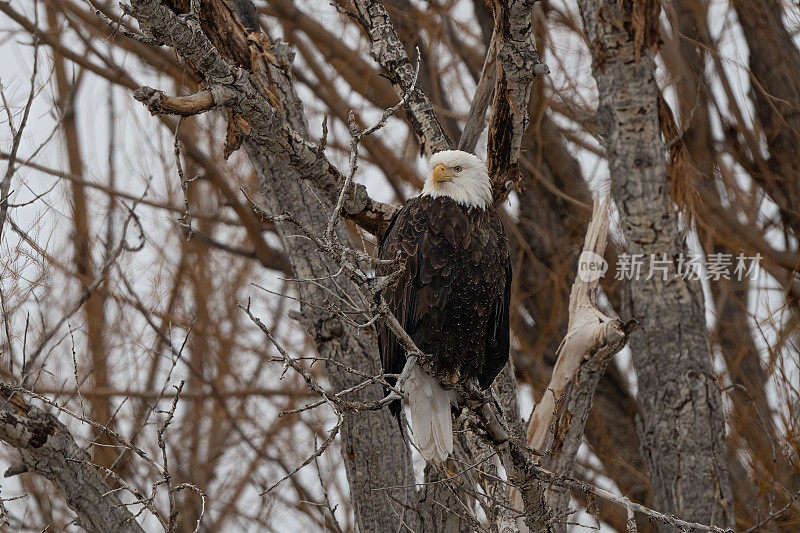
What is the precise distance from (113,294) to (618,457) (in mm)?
3491

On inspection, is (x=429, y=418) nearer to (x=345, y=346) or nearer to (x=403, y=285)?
(x=403, y=285)

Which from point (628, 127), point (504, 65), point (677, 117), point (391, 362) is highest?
point (677, 117)

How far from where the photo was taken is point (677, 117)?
671 centimetres

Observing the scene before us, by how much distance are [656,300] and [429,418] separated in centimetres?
272

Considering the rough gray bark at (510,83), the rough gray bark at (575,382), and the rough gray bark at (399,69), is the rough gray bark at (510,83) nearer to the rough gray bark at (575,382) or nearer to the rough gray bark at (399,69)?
the rough gray bark at (399,69)

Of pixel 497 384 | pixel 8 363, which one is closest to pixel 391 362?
pixel 497 384

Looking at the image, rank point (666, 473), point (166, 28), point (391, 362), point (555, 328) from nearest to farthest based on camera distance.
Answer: point (166, 28), point (391, 362), point (666, 473), point (555, 328)

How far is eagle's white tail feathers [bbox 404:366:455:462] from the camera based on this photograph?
3438mm

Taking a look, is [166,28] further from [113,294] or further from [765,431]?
[765,431]

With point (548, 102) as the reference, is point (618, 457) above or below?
below

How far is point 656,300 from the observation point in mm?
5730

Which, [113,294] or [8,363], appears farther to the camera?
[113,294]

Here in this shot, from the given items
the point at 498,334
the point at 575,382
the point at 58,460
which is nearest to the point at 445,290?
the point at 498,334

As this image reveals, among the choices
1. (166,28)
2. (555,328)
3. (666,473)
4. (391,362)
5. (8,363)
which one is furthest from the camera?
(555,328)
